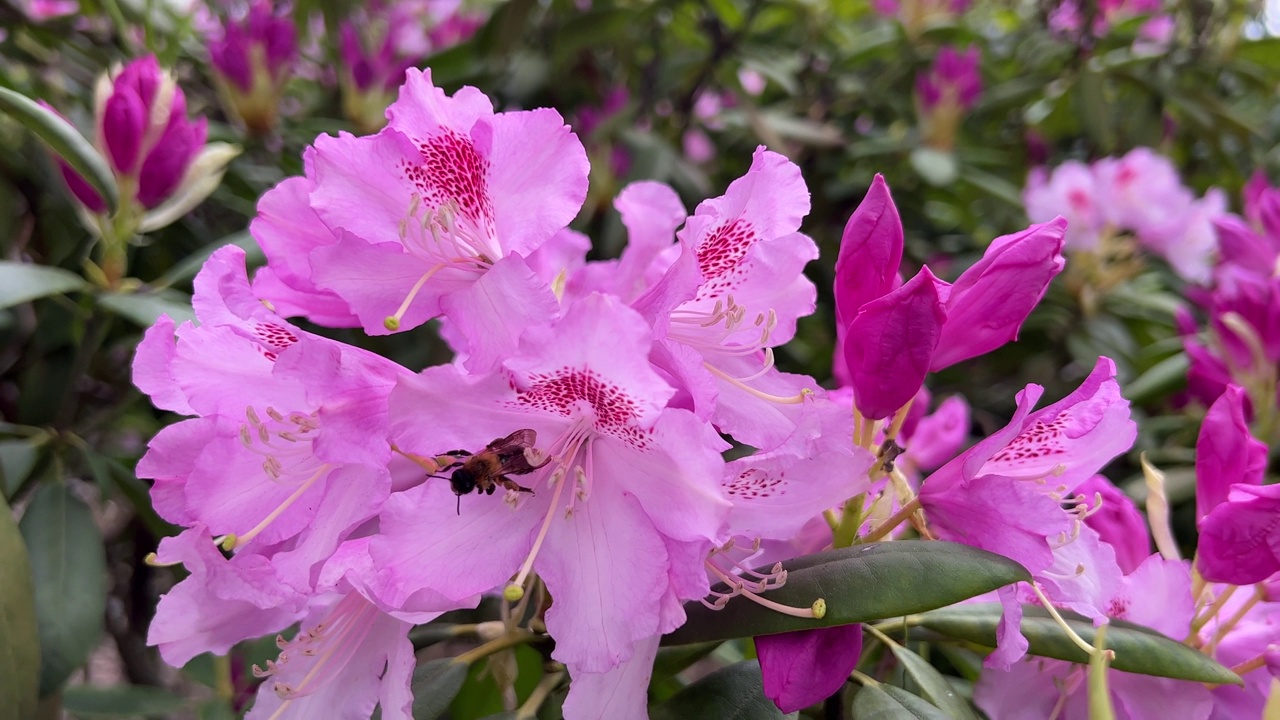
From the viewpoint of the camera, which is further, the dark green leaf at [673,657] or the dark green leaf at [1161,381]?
the dark green leaf at [1161,381]

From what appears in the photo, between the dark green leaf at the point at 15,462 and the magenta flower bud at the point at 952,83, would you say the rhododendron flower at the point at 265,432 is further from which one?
the magenta flower bud at the point at 952,83

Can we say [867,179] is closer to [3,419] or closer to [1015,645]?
[1015,645]

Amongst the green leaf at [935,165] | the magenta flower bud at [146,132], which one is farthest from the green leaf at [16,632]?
the green leaf at [935,165]

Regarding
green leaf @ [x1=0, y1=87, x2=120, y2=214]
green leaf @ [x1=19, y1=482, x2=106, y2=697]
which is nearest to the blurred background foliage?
green leaf @ [x1=19, y1=482, x2=106, y2=697]

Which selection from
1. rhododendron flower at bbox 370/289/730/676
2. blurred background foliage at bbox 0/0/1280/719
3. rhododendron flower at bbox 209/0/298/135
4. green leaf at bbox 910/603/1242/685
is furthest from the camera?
rhododendron flower at bbox 209/0/298/135

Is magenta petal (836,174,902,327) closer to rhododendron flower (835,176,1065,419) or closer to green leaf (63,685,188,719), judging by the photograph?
rhododendron flower (835,176,1065,419)

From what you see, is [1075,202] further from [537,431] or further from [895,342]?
[537,431]

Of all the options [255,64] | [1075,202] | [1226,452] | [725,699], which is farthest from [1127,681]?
[255,64]

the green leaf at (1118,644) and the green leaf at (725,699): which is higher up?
the green leaf at (1118,644)
